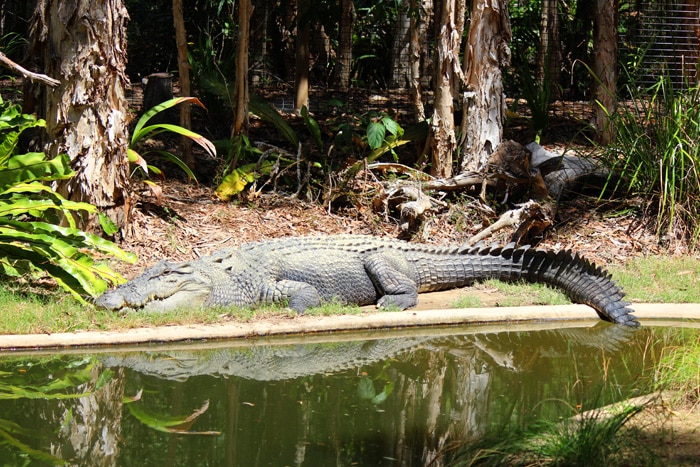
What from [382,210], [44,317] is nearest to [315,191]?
[382,210]

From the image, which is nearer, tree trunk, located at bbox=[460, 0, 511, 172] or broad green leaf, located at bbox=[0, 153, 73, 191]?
broad green leaf, located at bbox=[0, 153, 73, 191]

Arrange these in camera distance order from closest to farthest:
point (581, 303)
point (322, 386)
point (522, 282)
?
point (322, 386), point (581, 303), point (522, 282)

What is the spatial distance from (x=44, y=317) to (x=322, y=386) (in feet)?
6.67

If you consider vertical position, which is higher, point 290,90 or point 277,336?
point 290,90

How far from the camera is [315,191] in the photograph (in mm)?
9336

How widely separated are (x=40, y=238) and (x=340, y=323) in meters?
2.18

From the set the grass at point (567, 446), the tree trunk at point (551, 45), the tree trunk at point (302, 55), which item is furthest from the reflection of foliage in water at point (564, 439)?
the tree trunk at point (551, 45)

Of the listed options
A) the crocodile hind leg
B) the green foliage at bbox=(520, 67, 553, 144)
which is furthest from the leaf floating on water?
the green foliage at bbox=(520, 67, 553, 144)

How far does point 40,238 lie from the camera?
229 inches

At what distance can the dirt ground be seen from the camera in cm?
797

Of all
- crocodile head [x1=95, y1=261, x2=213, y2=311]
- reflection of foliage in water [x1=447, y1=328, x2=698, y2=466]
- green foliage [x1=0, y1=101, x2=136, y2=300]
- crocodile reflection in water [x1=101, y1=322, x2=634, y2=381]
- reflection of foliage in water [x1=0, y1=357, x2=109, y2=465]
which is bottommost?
crocodile reflection in water [x1=101, y1=322, x2=634, y2=381]

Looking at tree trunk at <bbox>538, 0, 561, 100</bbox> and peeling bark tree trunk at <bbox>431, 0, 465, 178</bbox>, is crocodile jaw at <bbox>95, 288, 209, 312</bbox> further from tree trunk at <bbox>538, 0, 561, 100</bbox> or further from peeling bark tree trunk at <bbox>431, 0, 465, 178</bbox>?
tree trunk at <bbox>538, 0, 561, 100</bbox>

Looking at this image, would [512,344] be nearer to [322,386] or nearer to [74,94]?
[322,386]

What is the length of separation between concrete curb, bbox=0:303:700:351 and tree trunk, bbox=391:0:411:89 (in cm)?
652
